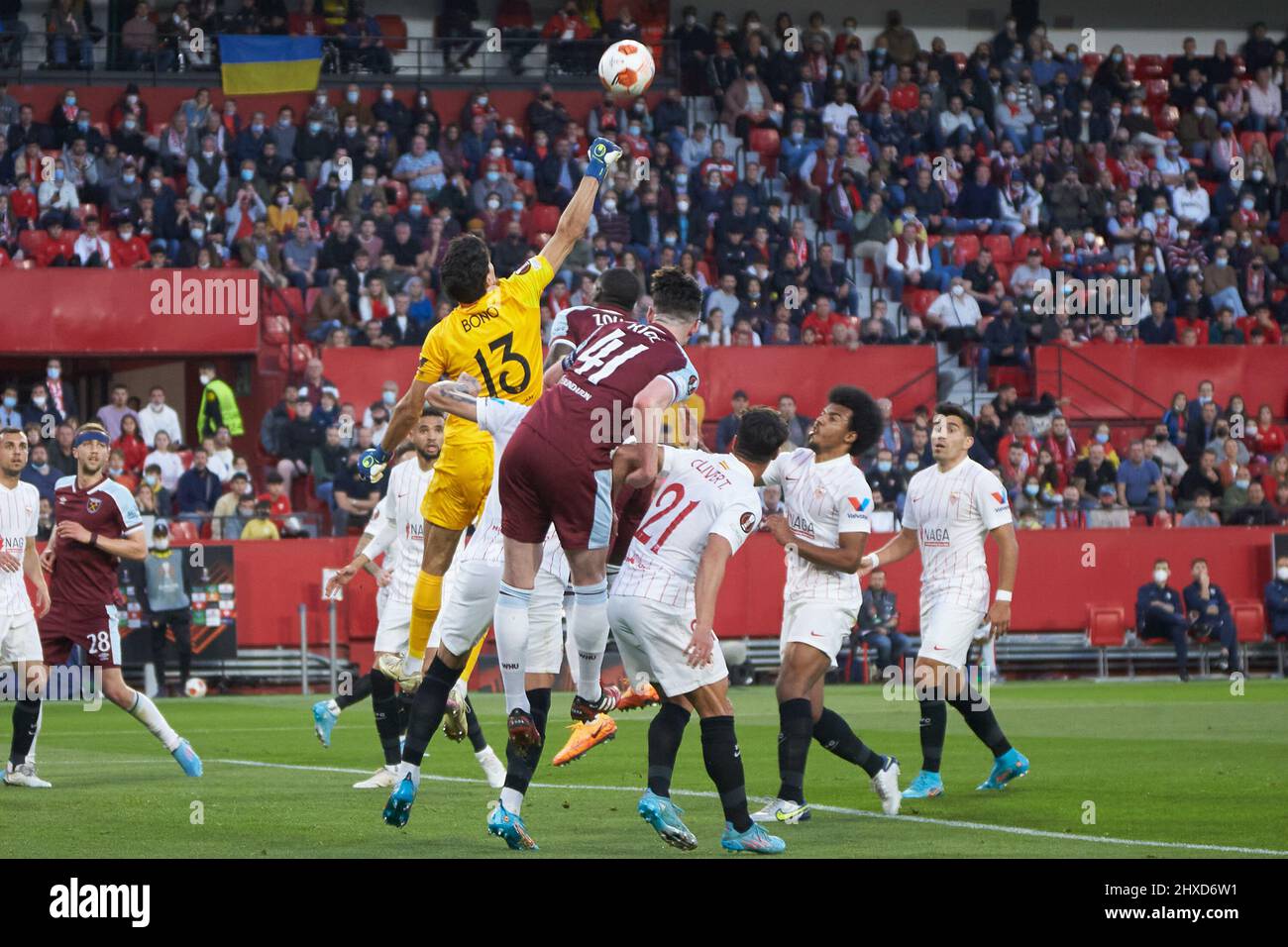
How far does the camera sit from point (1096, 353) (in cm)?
3012

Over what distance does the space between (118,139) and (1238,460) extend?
61.1 ft

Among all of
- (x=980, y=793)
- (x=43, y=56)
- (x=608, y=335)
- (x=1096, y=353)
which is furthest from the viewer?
(x=43, y=56)

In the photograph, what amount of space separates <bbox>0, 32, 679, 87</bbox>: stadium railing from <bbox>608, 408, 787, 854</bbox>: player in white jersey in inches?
969

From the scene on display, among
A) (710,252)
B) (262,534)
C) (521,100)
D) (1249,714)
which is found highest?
(521,100)

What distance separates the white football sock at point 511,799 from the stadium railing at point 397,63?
25212 mm

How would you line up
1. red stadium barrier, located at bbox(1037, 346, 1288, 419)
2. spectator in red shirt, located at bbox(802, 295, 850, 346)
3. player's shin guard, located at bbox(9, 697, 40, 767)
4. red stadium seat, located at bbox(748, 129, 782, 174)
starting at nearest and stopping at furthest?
player's shin guard, located at bbox(9, 697, 40, 767) → spectator in red shirt, located at bbox(802, 295, 850, 346) → red stadium barrier, located at bbox(1037, 346, 1288, 419) → red stadium seat, located at bbox(748, 129, 782, 174)

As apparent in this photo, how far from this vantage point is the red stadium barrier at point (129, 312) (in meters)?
27.3

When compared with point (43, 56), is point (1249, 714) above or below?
below

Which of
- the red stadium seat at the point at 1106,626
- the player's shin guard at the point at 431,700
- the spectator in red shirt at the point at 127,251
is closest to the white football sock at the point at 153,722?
the player's shin guard at the point at 431,700

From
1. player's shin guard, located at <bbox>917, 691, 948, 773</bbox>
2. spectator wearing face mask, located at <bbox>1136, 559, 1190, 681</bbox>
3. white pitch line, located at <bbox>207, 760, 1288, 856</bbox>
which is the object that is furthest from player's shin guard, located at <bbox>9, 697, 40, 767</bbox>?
spectator wearing face mask, located at <bbox>1136, 559, 1190, 681</bbox>

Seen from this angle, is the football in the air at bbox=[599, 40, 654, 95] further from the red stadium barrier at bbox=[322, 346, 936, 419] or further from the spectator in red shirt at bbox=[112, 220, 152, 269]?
the spectator in red shirt at bbox=[112, 220, 152, 269]

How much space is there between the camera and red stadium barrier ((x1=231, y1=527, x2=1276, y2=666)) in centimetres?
2495
